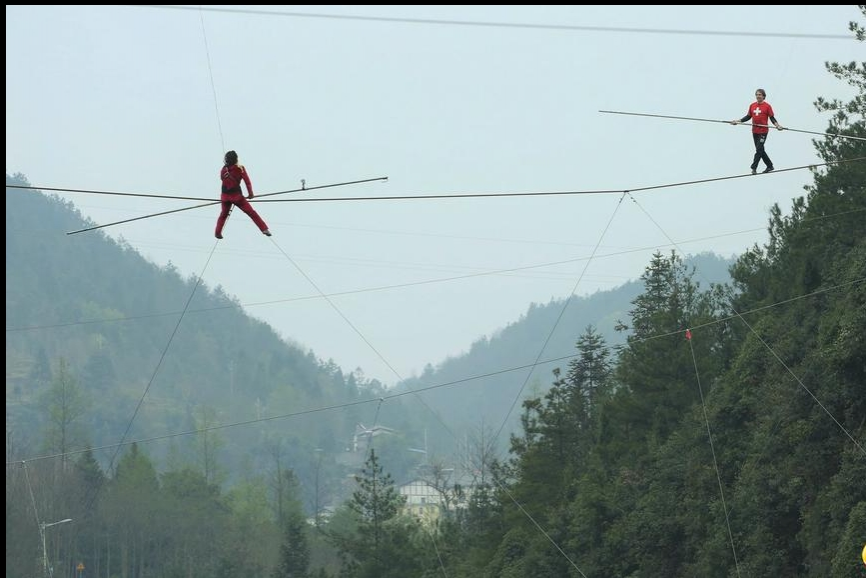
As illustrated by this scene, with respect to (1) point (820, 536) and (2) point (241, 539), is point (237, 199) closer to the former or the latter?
(1) point (820, 536)

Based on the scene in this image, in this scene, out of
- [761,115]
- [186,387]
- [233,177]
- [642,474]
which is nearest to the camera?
[233,177]

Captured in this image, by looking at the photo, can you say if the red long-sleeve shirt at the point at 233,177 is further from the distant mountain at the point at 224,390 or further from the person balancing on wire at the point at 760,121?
the distant mountain at the point at 224,390

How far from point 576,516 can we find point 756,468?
548 inches

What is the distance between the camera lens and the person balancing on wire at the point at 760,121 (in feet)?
62.6

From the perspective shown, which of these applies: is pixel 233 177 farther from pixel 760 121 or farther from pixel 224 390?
pixel 224 390

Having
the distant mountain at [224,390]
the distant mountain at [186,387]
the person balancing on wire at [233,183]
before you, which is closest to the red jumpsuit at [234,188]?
the person balancing on wire at [233,183]

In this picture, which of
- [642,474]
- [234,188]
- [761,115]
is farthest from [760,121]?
[642,474]

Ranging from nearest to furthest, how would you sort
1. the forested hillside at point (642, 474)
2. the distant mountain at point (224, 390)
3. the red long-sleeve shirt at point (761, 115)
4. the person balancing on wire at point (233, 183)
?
1. the person balancing on wire at point (233, 183)
2. the red long-sleeve shirt at point (761, 115)
3. the forested hillside at point (642, 474)
4. the distant mountain at point (224, 390)

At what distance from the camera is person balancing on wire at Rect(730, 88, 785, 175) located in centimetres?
1909

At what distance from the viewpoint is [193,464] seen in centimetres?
13100

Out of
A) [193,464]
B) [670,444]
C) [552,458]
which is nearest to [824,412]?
[670,444]

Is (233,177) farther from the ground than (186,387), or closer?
closer

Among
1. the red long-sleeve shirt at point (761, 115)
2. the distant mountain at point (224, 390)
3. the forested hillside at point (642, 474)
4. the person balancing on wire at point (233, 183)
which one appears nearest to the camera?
the person balancing on wire at point (233, 183)

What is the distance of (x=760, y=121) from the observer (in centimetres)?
1930
